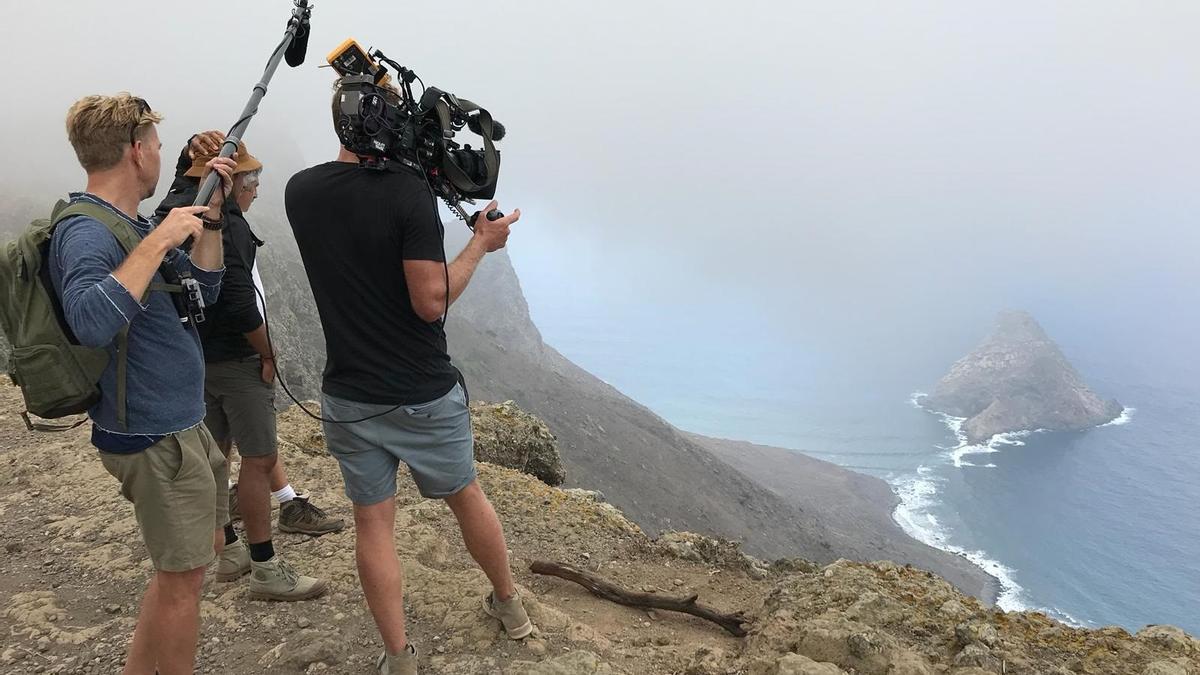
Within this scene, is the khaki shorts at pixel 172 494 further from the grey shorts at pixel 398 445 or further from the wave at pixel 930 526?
the wave at pixel 930 526

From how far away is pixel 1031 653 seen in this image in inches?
183

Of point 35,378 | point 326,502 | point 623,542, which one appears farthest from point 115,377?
point 623,542

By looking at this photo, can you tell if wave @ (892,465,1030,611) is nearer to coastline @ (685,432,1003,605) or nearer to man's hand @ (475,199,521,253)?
coastline @ (685,432,1003,605)

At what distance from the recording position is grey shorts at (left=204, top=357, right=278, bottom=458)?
4480 mm

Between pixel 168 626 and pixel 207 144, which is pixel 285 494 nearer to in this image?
pixel 168 626

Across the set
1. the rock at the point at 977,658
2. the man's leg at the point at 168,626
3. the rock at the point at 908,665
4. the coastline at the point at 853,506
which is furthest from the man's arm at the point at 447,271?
the coastline at the point at 853,506

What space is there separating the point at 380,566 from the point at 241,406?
1937 mm

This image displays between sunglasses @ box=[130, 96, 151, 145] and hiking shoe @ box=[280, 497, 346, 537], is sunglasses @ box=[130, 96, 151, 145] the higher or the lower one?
the higher one

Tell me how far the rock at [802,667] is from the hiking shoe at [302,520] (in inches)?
162

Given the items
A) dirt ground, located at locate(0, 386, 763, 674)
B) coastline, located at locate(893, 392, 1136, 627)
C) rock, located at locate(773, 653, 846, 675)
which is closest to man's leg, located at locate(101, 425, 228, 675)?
dirt ground, located at locate(0, 386, 763, 674)

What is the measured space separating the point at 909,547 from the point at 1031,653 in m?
96.6

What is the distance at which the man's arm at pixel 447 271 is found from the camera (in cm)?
300

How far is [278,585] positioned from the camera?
4.73 meters

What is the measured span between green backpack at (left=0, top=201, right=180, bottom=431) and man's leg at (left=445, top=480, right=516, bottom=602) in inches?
70.9
